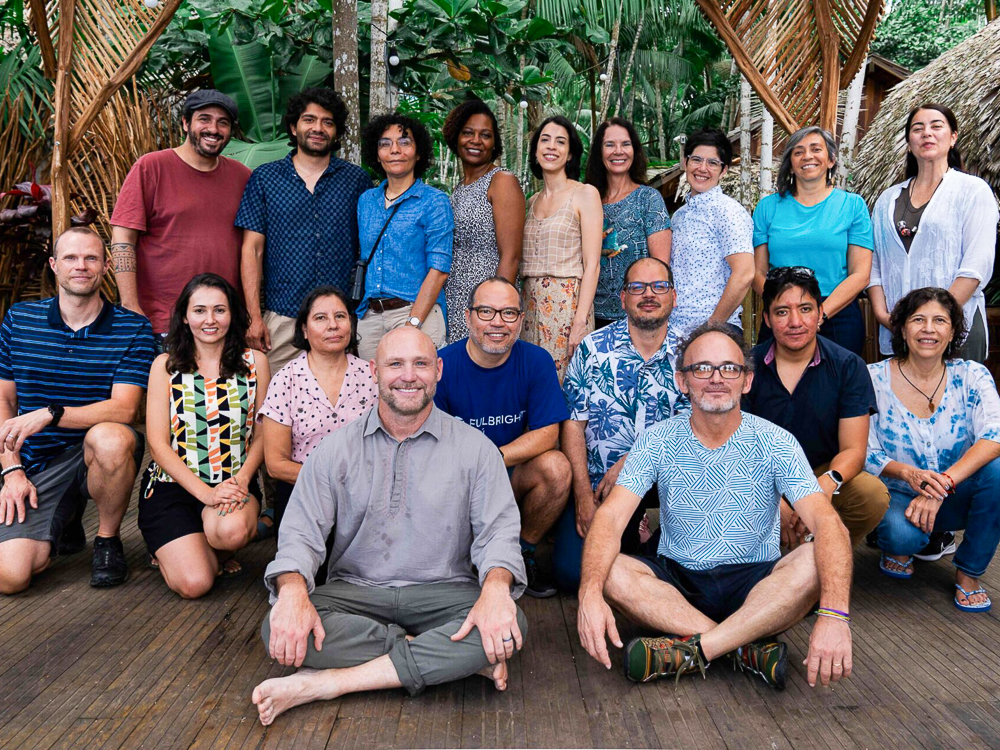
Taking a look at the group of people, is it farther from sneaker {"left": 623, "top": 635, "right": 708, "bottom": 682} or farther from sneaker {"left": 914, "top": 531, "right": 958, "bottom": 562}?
sneaker {"left": 914, "top": 531, "right": 958, "bottom": 562}

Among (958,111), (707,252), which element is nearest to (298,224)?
(707,252)

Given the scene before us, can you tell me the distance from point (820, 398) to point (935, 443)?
564 mm

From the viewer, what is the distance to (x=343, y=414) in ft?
11.5

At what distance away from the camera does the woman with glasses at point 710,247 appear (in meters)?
3.99

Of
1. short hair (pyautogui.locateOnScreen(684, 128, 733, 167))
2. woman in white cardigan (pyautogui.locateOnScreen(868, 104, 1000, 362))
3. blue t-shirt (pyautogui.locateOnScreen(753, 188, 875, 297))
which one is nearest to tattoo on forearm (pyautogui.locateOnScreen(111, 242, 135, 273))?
short hair (pyautogui.locateOnScreen(684, 128, 733, 167))

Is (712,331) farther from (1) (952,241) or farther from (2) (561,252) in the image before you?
(1) (952,241)

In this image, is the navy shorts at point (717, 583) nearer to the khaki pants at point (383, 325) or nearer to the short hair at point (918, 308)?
the short hair at point (918, 308)

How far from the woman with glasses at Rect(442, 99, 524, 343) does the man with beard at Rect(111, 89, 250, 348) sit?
111 centimetres

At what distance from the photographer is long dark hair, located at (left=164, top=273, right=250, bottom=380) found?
3.51 metres

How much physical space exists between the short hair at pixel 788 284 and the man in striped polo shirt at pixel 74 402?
8.92 ft

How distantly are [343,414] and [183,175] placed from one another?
157 centimetres

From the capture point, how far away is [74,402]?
12.2 feet

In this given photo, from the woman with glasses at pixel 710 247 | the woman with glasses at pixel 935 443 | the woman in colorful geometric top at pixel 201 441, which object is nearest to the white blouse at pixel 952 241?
the woman with glasses at pixel 935 443

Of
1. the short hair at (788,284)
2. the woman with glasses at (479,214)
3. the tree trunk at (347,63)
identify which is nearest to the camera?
the short hair at (788,284)
